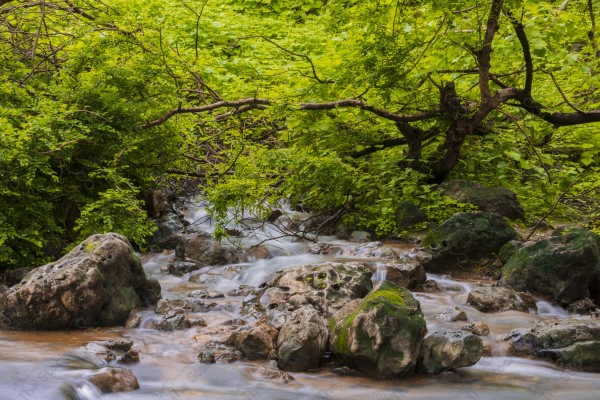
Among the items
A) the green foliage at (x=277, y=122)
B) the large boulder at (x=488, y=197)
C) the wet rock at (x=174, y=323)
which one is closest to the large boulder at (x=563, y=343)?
the green foliage at (x=277, y=122)

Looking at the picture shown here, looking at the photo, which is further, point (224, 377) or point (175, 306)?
point (175, 306)

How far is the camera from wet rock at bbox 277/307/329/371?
4.88m

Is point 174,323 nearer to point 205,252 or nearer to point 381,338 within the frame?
point 381,338

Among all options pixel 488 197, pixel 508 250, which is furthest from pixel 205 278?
pixel 488 197

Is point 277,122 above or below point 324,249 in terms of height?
above

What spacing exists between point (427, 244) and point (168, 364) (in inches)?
170

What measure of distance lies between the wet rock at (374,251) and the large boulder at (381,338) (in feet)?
11.2

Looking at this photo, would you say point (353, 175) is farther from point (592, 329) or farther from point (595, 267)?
point (592, 329)

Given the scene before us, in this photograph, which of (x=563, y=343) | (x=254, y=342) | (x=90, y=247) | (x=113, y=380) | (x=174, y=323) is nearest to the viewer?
(x=113, y=380)

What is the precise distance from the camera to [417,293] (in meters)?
7.05

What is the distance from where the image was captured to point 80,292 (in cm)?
→ 568

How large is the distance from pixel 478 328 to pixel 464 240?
100 inches

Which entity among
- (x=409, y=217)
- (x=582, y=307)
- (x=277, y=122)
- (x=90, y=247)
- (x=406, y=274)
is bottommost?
(x=582, y=307)

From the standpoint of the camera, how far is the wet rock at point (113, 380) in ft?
14.0
